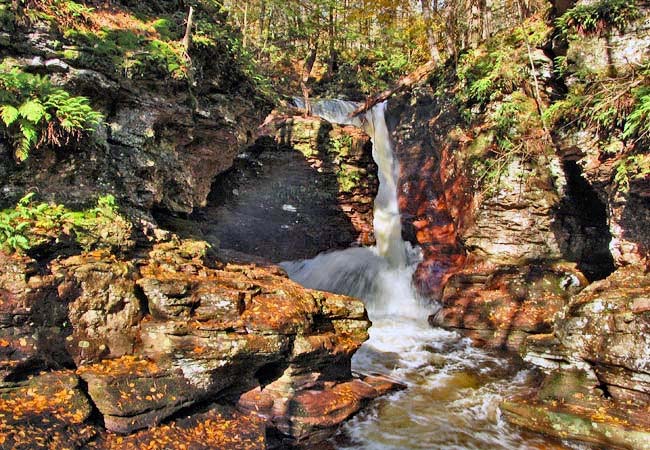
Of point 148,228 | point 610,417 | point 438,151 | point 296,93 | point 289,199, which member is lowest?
point 610,417

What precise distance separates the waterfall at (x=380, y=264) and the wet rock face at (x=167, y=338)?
23.0 feet

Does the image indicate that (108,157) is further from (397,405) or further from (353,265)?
(353,265)

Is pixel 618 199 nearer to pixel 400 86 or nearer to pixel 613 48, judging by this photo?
pixel 613 48

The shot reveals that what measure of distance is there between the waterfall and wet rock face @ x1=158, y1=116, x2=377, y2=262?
0.62 m

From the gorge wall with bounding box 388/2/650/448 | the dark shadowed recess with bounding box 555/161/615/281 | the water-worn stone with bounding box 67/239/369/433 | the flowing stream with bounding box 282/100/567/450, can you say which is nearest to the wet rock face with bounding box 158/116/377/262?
the flowing stream with bounding box 282/100/567/450

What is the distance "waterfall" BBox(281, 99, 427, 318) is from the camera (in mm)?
15117

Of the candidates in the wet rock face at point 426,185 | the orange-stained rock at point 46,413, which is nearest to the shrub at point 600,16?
the wet rock face at point 426,185

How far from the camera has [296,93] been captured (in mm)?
23391

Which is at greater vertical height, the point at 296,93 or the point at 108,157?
the point at 296,93

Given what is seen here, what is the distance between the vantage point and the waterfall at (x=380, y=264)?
49.6ft

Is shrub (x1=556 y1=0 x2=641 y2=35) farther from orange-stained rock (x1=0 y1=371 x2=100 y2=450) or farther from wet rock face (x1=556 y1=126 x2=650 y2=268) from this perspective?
orange-stained rock (x1=0 y1=371 x2=100 y2=450)

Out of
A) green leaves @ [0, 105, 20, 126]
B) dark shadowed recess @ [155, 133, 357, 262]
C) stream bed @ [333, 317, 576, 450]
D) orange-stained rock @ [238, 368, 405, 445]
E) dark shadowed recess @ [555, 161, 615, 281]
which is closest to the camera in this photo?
green leaves @ [0, 105, 20, 126]

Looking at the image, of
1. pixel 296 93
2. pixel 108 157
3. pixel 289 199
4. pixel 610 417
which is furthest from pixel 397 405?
pixel 296 93

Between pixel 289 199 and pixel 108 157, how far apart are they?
9261mm
